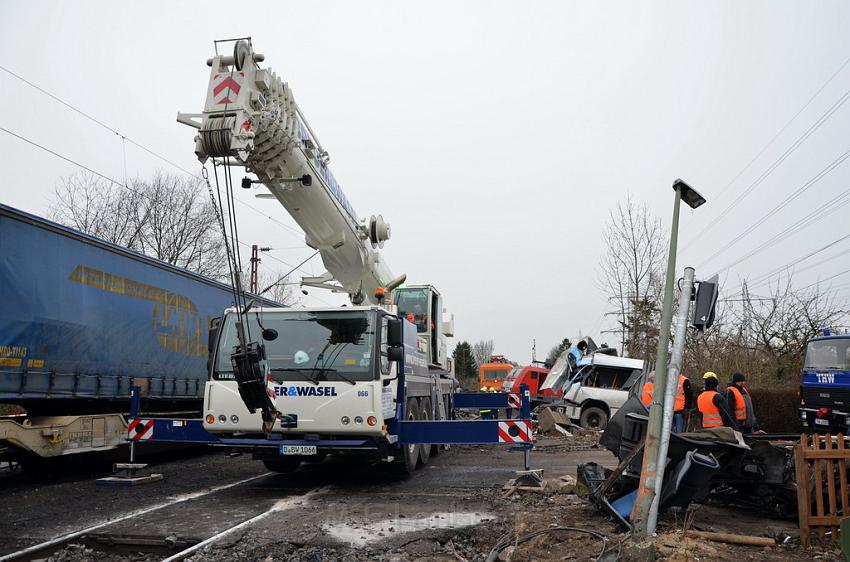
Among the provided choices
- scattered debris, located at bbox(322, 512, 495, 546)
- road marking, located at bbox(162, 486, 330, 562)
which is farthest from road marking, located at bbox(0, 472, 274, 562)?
scattered debris, located at bbox(322, 512, 495, 546)

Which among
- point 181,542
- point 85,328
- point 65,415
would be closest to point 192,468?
point 65,415

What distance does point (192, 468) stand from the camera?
11.1m

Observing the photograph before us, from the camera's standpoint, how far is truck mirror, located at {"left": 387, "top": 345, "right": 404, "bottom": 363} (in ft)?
27.5

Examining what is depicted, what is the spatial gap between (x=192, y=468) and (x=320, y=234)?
4772 millimetres

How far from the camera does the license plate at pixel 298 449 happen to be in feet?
26.2

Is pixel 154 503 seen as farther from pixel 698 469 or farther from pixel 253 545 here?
pixel 698 469

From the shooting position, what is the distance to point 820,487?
19.0 ft

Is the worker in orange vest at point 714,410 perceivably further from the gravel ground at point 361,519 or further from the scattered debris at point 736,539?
the scattered debris at point 736,539

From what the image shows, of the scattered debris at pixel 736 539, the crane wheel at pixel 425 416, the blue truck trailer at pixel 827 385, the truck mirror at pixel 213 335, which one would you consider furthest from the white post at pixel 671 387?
the blue truck trailer at pixel 827 385

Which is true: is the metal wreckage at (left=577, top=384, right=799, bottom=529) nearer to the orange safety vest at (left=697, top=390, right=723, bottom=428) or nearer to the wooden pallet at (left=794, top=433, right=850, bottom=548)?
the wooden pallet at (left=794, top=433, right=850, bottom=548)

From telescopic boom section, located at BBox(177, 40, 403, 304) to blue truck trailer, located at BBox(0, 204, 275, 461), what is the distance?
2.76 metres

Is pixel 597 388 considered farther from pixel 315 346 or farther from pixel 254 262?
pixel 254 262

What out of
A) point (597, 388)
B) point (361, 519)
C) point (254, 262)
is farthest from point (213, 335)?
point (254, 262)

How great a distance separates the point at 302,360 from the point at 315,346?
0.24 meters
